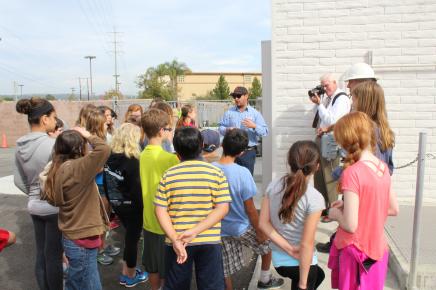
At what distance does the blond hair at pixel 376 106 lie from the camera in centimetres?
281

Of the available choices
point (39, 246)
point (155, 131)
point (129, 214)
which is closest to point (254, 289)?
point (129, 214)

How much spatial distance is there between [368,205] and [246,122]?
3102mm

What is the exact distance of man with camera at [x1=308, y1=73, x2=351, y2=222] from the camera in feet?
14.0

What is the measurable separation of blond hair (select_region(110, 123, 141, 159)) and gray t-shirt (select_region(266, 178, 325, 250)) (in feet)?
4.93

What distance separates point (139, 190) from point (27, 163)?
3.20 ft

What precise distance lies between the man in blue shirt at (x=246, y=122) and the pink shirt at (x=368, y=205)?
2.92 metres

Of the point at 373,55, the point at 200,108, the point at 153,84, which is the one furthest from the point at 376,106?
the point at 153,84

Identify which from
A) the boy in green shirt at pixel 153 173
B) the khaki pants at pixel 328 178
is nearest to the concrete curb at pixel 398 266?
the khaki pants at pixel 328 178

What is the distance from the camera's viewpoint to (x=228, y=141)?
2885 millimetres

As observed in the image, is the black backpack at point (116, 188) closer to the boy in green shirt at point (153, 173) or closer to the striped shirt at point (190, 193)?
the boy in green shirt at point (153, 173)

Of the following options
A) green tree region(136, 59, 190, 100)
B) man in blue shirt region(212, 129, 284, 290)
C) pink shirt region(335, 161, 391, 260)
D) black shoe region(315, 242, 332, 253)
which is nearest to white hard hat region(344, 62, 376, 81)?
man in blue shirt region(212, 129, 284, 290)

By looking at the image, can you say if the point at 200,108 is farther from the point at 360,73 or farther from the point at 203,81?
the point at 203,81

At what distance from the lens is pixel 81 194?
2.76m

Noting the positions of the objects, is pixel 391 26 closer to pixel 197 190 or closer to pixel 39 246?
pixel 197 190
